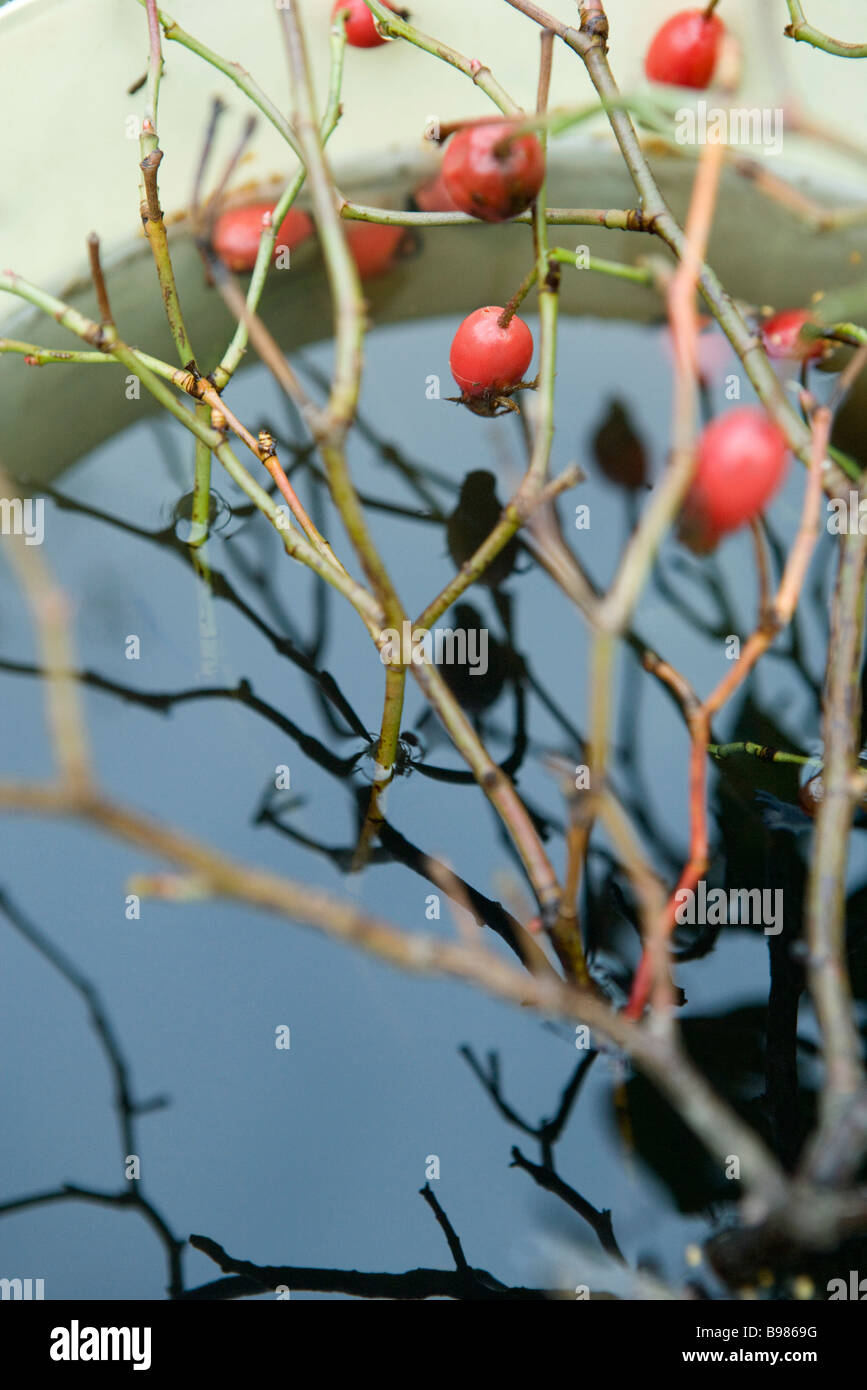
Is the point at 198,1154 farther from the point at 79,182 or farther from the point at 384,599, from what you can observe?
the point at 79,182

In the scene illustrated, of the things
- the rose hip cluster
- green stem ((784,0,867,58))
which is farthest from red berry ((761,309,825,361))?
green stem ((784,0,867,58))

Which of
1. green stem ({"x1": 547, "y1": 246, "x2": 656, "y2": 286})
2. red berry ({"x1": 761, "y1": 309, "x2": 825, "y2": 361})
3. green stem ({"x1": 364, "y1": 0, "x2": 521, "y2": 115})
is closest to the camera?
green stem ({"x1": 547, "y1": 246, "x2": 656, "y2": 286})

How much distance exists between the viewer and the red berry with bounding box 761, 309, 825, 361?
0.62m

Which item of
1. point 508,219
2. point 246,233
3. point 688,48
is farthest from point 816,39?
point 246,233

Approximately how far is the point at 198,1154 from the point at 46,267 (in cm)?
52

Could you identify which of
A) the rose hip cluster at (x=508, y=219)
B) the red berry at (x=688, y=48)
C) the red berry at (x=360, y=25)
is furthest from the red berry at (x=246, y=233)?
the red berry at (x=688, y=48)

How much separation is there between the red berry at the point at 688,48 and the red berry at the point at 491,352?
0.76 feet

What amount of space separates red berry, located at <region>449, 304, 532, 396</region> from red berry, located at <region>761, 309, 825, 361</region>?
152 mm

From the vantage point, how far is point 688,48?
2.14 ft

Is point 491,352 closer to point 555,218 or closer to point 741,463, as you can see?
point 555,218

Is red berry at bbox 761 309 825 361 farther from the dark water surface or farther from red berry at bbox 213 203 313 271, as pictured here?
red berry at bbox 213 203 313 271

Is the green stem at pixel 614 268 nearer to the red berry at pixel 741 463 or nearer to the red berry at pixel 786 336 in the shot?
the red berry at pixel 741 463

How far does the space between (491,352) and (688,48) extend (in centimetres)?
27

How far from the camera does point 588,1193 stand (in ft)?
1.47
